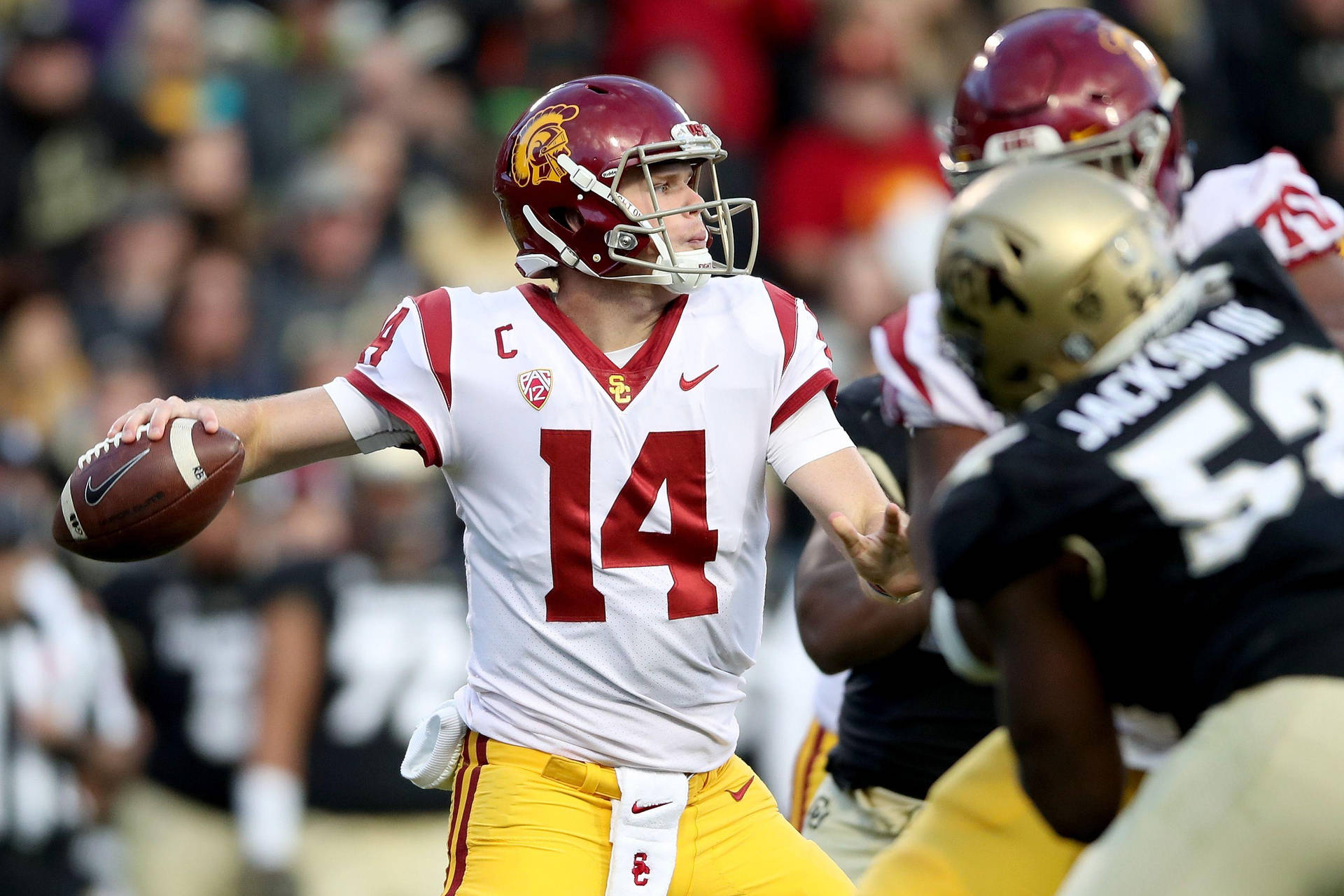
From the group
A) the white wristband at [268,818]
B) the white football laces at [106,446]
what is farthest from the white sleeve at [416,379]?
the white wristband at [268,818]

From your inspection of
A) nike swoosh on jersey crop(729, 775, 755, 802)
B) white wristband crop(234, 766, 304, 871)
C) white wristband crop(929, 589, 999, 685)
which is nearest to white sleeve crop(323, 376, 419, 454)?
nike swoosh on jersey crop(729, 775, 755, 802)

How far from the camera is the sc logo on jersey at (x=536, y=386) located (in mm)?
3424

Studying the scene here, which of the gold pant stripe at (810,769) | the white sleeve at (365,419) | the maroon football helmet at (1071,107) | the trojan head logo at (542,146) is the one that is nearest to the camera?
the maroon football helmet at (1071,107)

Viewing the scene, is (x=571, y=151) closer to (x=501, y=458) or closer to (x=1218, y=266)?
(x=501, y=458)

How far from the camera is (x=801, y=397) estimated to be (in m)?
3.54

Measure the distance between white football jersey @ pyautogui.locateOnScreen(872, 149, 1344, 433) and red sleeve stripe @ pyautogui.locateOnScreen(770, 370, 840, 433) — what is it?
0.48 ft

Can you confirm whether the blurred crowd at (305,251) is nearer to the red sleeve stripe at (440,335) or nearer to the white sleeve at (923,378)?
the white sleeve at (923,378)

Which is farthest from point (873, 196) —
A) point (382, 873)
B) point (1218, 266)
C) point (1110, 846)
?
point (1110, 846)

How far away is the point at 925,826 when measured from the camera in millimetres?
2939

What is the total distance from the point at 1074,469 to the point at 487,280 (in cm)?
525

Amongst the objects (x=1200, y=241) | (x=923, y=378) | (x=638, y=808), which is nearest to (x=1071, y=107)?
(x=1200, y=241)

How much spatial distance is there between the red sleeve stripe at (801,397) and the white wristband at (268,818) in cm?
342

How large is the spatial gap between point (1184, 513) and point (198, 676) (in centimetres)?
487

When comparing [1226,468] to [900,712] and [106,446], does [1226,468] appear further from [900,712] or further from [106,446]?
[106,446]
